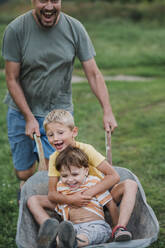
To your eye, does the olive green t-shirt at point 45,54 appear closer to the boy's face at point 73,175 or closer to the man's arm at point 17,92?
the man's arm at point 17,92

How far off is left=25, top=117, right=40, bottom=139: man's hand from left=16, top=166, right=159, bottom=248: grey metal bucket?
1.07 ft

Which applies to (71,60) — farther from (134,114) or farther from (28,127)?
(134,114)

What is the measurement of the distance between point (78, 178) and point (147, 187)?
2078 mm

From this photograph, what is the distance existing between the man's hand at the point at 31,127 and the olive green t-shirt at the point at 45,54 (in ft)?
0.83

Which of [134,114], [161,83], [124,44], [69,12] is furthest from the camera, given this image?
[69,12]

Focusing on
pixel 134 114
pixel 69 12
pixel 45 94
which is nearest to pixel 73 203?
pixel 45 94

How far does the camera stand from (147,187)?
191 inches

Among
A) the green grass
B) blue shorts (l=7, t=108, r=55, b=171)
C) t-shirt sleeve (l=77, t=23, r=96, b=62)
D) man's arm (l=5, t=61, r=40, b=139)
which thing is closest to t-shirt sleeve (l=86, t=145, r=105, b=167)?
man's arm (l=5, t=61, r=40, b=139)

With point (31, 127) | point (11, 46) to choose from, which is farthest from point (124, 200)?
point (11, 46)

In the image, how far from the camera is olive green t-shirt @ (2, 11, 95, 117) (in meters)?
3.46

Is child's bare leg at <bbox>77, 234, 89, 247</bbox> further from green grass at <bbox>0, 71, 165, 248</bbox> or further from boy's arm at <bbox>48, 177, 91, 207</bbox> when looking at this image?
green grass at <bbox>0, 71, 165, 248</bbox>

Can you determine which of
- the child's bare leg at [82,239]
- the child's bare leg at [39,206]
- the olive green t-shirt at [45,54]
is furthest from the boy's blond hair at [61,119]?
the child's bare leg at [82,239]

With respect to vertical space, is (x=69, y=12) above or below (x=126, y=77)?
above

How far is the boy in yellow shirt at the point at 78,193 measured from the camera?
292 cm
